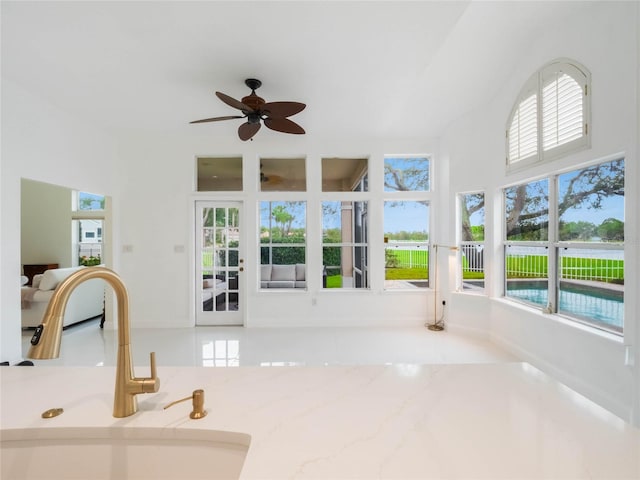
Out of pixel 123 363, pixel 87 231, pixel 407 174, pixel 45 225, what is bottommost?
pixel 123 363

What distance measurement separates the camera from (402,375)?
98 centimetres

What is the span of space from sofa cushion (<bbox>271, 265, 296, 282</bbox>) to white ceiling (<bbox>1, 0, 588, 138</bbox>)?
7.57ft

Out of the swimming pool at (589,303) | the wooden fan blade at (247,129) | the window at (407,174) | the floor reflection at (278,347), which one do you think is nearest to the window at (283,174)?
the window at (407,174)

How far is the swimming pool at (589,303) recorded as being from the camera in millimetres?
2402

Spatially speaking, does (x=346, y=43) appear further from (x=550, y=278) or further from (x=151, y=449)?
(x=550, y=278)

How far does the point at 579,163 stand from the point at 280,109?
283cm

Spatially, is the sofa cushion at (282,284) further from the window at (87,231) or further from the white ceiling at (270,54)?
the window at (87,231)

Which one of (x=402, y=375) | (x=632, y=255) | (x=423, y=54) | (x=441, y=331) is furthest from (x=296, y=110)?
(x=441, y=331)

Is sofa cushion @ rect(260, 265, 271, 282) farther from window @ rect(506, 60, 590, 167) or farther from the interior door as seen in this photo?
window @ rect(506, 60, 590, 167)

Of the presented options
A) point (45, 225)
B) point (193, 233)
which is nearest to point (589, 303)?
point (193, 233)

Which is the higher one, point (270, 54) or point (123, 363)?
point (270, 54)

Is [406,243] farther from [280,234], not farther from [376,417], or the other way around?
[376,417]

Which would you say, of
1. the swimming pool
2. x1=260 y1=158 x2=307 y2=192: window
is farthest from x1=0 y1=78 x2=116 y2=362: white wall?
the swimming pool

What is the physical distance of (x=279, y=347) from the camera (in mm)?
3699
